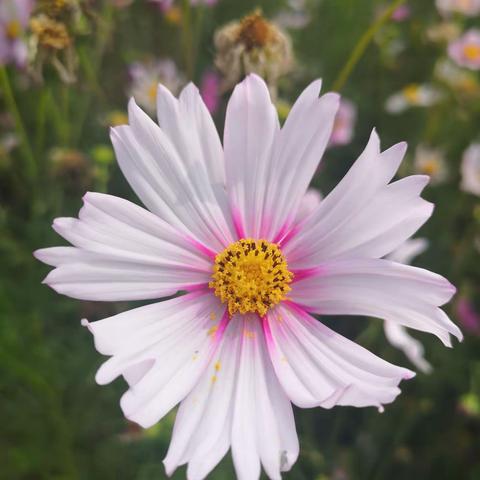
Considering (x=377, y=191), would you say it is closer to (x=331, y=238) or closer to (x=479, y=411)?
(x=331, y=238)

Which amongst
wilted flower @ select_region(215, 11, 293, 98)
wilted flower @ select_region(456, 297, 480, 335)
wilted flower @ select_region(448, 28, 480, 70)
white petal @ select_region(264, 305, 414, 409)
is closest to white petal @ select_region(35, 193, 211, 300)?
white petal @ select_region(264, 305, 414, 409)

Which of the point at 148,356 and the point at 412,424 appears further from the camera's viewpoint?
the point at 412,424

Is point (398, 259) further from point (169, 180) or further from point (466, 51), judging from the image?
point (466, 51)

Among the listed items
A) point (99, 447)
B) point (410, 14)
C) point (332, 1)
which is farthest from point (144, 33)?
point (99, 447)

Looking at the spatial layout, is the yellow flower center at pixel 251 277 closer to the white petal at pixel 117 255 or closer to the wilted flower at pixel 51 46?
the white petal at pixel 117 255

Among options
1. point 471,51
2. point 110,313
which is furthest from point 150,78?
point 471,51

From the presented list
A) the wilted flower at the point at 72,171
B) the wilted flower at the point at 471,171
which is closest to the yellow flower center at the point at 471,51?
the wilted flower at the point at 471,171

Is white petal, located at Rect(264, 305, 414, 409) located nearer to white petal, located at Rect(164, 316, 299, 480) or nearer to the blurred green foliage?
white petal, located at Rect(164, 316, 299, 480)
